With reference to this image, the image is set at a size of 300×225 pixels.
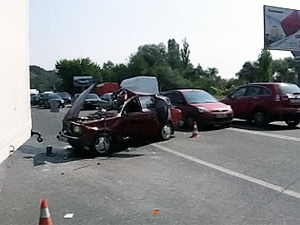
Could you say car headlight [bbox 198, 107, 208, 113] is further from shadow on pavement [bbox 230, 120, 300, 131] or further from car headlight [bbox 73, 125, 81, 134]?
car headlight [bbox 73, 125, 81, 134]

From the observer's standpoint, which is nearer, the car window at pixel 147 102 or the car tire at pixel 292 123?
the car window at pixel 147 102

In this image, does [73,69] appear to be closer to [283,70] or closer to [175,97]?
[283,70]

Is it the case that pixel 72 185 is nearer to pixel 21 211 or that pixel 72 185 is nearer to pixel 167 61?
pixel 21 211

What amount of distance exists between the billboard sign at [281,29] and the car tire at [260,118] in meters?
21.1

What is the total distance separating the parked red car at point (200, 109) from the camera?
17203 millimetres

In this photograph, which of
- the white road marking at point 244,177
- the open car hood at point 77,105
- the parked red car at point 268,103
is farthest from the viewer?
the parked red car at point 268,103

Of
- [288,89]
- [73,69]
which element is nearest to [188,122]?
[288,89]

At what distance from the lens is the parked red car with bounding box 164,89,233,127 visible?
17.2 metres

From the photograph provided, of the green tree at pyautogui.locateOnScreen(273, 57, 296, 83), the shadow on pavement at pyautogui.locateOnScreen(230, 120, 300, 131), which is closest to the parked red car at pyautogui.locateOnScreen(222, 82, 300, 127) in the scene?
the shadow on pavement at pyautogui.locateOnScreen(230, 120, 300, 131)

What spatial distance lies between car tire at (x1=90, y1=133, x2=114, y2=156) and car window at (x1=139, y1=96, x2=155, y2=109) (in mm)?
1792

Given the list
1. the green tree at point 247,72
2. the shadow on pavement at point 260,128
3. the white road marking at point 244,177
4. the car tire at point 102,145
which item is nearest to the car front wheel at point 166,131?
the white road marking at point 244,177

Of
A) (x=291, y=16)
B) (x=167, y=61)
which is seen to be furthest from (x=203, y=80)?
(x=291, y=16)

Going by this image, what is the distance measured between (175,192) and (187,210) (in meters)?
1.14

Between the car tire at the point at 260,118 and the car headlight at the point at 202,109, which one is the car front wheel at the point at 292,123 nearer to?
the car tire at the point at 260,118
